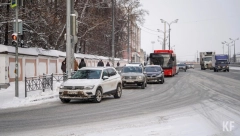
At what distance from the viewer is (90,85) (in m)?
15.2

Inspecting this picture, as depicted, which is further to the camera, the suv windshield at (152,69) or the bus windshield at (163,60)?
the bus windshield at (163,60)

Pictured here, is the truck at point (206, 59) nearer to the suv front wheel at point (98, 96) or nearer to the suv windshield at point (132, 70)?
the suv windshield at point (132, 70)

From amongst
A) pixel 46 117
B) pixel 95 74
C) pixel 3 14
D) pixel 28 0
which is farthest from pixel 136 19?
pixel 46 117

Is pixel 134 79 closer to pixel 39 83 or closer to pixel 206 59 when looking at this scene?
pixel 39 83

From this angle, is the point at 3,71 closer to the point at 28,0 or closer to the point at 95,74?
the point at 95,74

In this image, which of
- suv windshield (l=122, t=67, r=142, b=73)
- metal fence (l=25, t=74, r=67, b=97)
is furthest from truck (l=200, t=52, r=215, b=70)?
metal fence (l=25, t=74, r=67, b=97)

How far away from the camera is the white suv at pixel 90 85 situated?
15.1 meters

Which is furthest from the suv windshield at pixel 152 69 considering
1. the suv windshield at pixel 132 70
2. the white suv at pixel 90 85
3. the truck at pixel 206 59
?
the truck at pixel 206 59

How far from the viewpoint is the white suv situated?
49.6 feet

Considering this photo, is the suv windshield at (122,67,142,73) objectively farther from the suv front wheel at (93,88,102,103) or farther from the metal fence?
the suv front wheel at (93,88,102,103)

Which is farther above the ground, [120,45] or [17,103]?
[120,45]

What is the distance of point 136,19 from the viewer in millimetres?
59156

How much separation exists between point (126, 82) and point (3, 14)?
1190cm

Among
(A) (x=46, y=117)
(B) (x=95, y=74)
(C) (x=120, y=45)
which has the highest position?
(C) (x=120, y=45)
